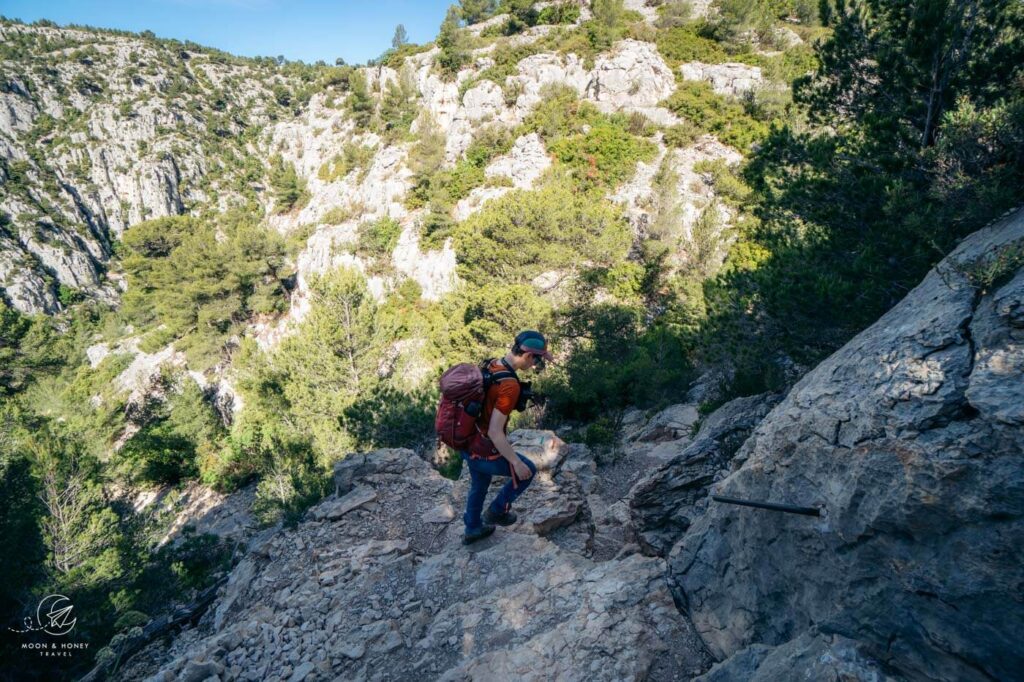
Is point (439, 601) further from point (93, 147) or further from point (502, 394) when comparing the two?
point (93, 147)

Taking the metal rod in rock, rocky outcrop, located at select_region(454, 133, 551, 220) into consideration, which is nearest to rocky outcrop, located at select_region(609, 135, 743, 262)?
rocky outcrop, located at select_region(454, 133, 551, 220)

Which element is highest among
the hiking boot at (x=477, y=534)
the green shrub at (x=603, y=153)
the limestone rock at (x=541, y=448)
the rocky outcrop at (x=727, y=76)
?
the rocky outcrop at (x=727, y=76)

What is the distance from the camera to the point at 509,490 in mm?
4520

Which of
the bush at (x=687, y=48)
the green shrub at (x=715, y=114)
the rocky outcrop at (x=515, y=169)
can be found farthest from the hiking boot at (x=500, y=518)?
the bush at (x=687, y=48)

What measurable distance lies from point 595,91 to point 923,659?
3639cm

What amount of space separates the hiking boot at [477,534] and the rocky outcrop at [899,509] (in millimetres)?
2480

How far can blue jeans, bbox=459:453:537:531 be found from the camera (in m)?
4.02

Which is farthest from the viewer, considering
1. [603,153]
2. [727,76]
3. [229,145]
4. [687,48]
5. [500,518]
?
[229,145]

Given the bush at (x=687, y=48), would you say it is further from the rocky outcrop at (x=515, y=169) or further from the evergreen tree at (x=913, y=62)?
the evergreen tree at (x=913, y=62)

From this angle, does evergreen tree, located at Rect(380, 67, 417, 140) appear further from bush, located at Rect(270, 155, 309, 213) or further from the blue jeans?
the blue jeans

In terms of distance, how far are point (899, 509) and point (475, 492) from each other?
3.39 m

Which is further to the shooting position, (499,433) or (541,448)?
(541,448)

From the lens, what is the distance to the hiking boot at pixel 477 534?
15.4 feet

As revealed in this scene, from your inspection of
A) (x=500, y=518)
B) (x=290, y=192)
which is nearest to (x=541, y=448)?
(x=500, y=518)
